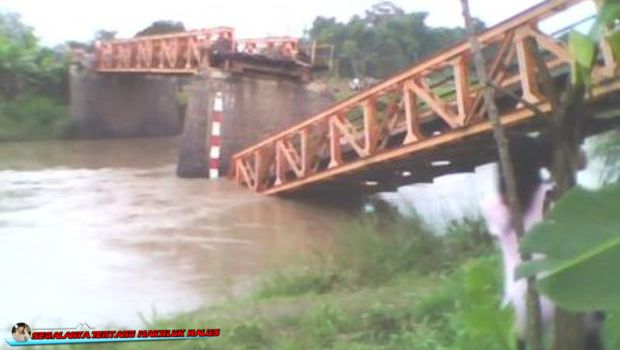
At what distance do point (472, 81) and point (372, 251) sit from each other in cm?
284

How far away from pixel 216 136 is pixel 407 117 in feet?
25.0

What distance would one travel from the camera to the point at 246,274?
7.66m

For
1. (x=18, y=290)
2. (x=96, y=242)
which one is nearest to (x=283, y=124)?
(x=96, y=242)

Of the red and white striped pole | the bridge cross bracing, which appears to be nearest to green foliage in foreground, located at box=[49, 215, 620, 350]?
the bridge cross bracing

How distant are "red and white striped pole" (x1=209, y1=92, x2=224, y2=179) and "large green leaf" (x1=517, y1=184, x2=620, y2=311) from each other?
14.9 metres

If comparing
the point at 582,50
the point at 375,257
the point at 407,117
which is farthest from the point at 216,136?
the point at 582,50

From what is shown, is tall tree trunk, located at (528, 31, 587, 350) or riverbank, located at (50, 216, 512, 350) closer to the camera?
tall tree trunk, located at (528, 31, 587, 350)

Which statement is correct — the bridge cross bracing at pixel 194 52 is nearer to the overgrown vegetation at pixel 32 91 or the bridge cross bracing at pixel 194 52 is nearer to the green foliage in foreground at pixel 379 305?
the overgrown vegetation at pixel 32 91

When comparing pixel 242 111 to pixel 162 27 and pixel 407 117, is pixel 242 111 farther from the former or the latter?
pixel 162 27

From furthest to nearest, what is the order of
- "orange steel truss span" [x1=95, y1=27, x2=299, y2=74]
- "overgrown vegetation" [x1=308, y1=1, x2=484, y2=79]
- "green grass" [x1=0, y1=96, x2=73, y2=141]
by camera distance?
"green grass" [x1=0, y1=96, x2=73, y2=141] < "orange steel truss span" [x1=95, y1=27, x2=299, y2=74] < "overgrown vegetation" [x1=308, y1=1, x2=484, y2=79]

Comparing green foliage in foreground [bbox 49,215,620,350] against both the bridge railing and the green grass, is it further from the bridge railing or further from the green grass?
the green grass

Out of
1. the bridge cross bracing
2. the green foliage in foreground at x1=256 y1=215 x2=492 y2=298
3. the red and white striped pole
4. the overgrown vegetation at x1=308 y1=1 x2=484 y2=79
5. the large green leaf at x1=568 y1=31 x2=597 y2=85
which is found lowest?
the green foliage in foreground at x1=256 y1=215 x2=492 y2=298

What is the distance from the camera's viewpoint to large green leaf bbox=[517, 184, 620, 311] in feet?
3.20

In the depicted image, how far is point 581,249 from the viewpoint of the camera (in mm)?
979
